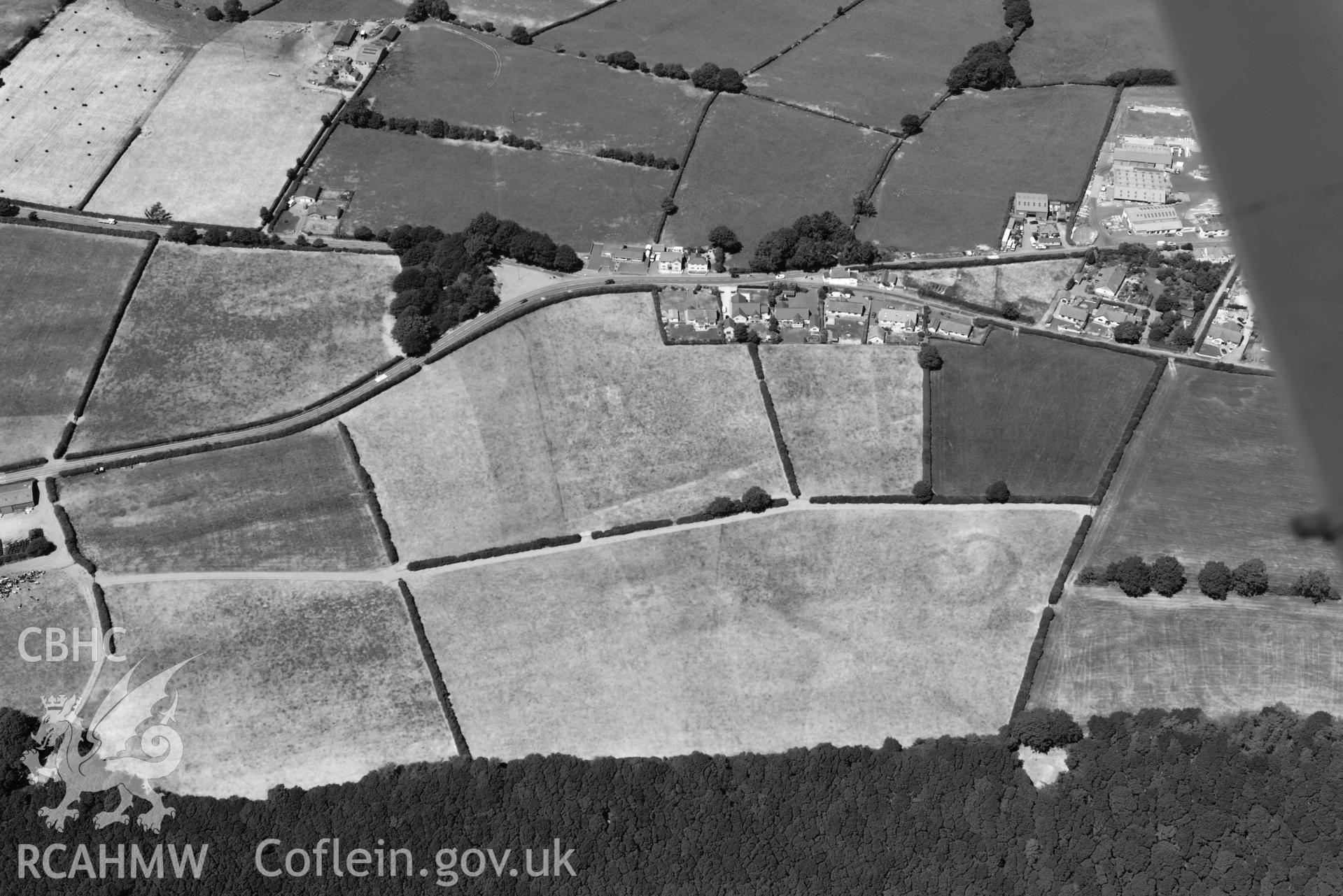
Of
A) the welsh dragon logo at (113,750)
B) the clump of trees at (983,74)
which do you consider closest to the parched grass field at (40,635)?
the welsh dragon logo at (113,750)

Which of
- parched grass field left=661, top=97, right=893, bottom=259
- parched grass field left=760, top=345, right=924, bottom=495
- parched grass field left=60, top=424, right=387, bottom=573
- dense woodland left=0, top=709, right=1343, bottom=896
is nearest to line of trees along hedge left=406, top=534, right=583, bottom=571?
parched grass field left=60, top=424, right=387, bottom=573

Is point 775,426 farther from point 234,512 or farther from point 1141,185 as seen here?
point 1141,185

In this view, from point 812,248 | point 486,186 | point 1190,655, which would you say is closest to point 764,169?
point 812,248

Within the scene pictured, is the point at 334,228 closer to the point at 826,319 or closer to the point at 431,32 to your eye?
the point at 431,32

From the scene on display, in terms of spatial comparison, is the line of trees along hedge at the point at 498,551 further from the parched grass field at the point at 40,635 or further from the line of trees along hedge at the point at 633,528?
the parched grass field at the point at 40,635

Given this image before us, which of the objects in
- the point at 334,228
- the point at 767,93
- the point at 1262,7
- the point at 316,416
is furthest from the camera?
the point at 767,93

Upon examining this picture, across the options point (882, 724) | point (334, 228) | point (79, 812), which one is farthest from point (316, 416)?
point (882, 724)

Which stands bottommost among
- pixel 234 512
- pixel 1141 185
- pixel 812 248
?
pixel 234 512
